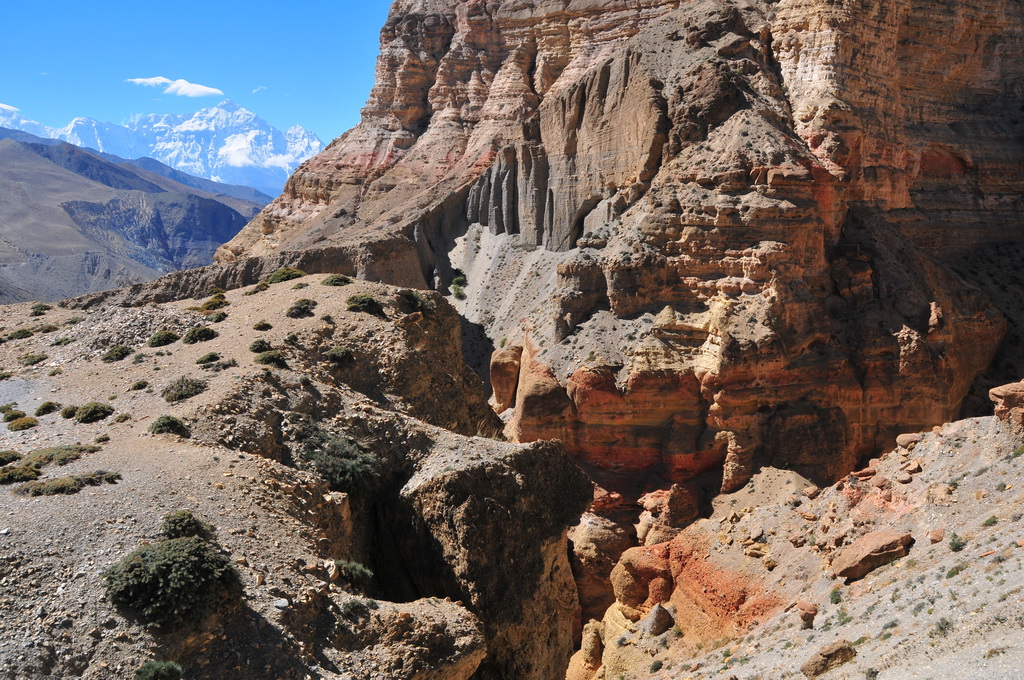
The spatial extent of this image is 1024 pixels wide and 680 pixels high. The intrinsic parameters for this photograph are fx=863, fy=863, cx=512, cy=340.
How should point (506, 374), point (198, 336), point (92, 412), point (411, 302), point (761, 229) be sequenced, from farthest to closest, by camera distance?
point (506, 374), point (761, 229), point (411, 302), point (198, 336), point (92, 412)

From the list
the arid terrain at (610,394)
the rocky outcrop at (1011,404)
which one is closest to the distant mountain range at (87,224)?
the arid terrain at (610,394)

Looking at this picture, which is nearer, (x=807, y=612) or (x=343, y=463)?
(x=343, y=463)

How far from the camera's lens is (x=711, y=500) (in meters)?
44.9

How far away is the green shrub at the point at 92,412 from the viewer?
2722 cm

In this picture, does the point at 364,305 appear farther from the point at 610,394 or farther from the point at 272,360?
the point at 610,394

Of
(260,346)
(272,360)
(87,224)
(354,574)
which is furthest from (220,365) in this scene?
(87,224)

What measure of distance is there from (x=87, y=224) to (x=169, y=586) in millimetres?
154841

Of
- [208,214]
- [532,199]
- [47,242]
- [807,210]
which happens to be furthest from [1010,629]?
[208,214]

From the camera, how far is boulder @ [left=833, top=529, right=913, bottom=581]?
29.6m

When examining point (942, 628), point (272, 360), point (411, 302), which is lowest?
point (942, 628)

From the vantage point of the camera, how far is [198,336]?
34.8m

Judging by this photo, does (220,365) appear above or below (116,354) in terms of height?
above

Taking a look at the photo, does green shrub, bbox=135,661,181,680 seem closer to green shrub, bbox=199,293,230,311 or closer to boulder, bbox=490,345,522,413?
green shrub, bbox=199,293,230,311

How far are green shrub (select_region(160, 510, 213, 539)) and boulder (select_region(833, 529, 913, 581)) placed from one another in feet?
70.8
